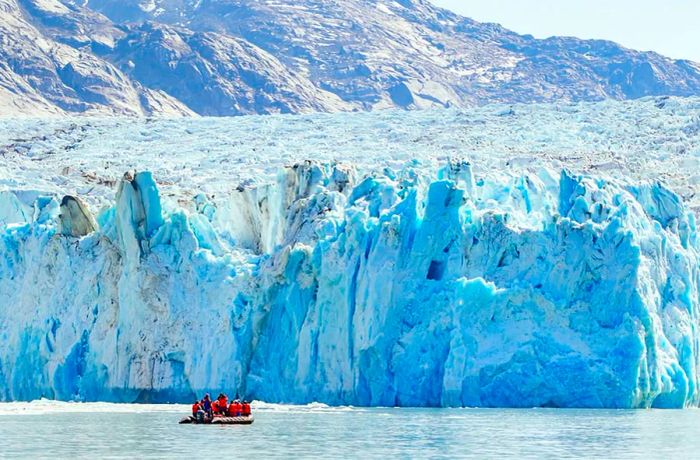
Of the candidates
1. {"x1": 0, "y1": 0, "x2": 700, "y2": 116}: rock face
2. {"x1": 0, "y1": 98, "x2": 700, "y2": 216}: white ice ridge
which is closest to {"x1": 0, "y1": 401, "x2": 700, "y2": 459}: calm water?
{"x1": 0, "y1": 98, "x2": 700, "y2": 216}: white ice ridge

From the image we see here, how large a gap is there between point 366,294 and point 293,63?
13279 centimetres

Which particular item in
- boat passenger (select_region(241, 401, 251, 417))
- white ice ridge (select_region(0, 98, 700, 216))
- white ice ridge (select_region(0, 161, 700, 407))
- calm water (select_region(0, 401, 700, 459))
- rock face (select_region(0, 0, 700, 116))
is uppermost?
rock face (select_region(0, 0, 700, 116))

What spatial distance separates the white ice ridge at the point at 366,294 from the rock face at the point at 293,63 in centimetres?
7944

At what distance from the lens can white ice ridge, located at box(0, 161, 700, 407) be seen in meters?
40.7

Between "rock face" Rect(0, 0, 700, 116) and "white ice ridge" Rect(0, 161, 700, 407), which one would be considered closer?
"white ice ridge" Rect(0, 161, 700, 407)

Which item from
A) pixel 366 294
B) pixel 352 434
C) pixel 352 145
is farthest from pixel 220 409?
pixel 352 145

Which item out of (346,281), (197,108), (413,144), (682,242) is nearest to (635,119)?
(413,144)

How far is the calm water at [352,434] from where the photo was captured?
29.9m

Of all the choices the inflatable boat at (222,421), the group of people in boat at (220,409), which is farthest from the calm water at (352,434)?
the group of people in boat at (220,409)

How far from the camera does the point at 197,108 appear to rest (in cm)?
15125

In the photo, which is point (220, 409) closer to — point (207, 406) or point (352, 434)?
point (207, 406)

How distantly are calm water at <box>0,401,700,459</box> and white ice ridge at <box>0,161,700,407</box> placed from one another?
3.55 ft

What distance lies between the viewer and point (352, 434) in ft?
111

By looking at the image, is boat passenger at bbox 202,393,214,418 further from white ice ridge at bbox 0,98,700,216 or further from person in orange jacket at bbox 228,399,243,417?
white ice ridge at bbox 0,98,700,216
